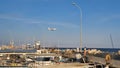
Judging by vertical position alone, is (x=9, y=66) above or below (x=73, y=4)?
below

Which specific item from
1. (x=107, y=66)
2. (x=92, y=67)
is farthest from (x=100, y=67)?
(x=107, y=66)

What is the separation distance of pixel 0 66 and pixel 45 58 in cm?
915

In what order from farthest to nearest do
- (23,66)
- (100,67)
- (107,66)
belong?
(23,66) < (100,67) < (107,66)

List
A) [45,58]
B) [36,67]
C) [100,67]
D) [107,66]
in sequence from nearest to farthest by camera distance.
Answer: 1. [107,66]
2. [100,67]
3. [36,67]
4. [45,58]

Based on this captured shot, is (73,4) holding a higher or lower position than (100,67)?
higher

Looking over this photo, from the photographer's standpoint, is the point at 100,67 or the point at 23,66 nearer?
the point at 100,67

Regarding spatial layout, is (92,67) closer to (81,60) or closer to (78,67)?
(78,67)

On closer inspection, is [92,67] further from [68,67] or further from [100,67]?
[68,67]

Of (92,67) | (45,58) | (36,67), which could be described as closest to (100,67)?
(92,67)

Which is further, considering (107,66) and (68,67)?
(68,67)

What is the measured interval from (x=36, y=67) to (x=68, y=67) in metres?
6.34

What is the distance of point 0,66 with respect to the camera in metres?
50.9

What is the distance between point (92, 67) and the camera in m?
38.4

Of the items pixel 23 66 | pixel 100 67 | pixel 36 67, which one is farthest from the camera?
pixel 23 66
